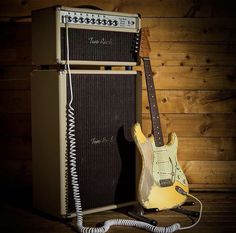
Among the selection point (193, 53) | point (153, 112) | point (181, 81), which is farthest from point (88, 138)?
point (193, 53)

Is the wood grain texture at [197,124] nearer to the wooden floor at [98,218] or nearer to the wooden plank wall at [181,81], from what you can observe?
the wooden plank wall at [181,81]

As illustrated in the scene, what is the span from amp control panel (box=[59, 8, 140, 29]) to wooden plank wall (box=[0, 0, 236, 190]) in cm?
34

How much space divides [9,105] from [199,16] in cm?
114

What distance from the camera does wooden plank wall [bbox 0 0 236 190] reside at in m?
2.74

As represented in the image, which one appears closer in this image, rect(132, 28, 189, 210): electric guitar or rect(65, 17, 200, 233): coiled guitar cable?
rect(65, 17, 200, 233): coiled guitar cable

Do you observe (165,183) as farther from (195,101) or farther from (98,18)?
(98,18)

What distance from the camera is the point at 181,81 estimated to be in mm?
2779

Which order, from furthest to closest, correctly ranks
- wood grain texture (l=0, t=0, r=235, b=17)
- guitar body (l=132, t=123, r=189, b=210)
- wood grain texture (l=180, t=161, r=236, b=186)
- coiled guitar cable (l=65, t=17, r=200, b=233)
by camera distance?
1. wood grain texture (l=180, t=161, r=236, b=186)
2. wood grain texture (l=0, t=0, r=235, b=17)
3. guitar body (l=132, t=123, r=189, b=210)
4. coiled guitar cable (l=65, t=17, r=200, b=233)

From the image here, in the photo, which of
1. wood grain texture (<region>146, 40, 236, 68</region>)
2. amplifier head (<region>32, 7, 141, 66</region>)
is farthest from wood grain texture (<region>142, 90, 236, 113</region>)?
amplifier head (<region>32, 7, 141, 66</region>)

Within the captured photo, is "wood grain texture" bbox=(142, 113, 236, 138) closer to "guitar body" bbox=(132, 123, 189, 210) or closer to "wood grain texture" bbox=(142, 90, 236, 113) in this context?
"wood grain texture" bbox=(142, 90, 236, 113)

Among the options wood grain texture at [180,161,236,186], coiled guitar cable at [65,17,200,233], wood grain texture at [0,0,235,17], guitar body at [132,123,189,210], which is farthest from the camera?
wood grain texture at [180,161,236,186]

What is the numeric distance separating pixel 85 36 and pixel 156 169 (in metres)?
0.69

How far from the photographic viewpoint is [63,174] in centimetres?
227

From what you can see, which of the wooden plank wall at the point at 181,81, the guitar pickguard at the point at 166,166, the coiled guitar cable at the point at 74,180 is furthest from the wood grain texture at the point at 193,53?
the coiled guitar cable at the point at 74,180
